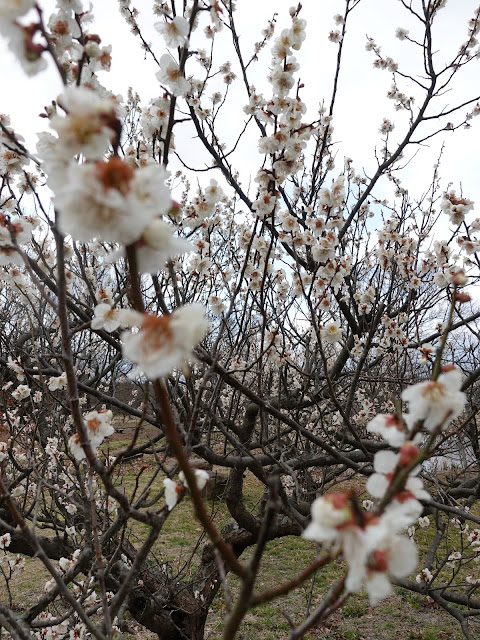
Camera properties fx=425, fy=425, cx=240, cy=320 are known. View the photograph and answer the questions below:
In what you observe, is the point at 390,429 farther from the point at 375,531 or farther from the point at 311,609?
the point at 311,609

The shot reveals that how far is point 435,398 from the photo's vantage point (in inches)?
30.9

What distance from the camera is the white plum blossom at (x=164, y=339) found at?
587mm

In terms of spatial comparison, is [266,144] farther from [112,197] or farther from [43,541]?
[43,541]

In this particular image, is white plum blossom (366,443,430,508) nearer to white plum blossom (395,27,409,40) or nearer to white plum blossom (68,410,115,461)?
white plum blossom (68,410,115,461)

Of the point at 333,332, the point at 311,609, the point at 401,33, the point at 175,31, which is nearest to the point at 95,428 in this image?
the point at 175,31

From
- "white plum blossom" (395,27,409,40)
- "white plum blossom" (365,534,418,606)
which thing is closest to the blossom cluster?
"white plum blossom" (365,534,418,606)

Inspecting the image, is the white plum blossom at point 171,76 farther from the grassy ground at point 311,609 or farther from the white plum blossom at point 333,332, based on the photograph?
the grassy ground at point 311,609

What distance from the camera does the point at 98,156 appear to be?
1.94 feet

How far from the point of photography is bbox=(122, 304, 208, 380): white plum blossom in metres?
0.59

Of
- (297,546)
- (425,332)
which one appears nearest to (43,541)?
(297,546)

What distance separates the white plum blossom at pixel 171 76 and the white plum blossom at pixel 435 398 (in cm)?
137

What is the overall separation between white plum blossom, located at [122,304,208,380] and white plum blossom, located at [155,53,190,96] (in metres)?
1.29

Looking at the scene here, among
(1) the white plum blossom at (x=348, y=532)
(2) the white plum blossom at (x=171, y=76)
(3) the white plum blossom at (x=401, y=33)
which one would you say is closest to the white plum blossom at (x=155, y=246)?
(1) the white plum blossom at (x=348, y=532)

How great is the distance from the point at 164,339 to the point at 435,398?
0.52m
